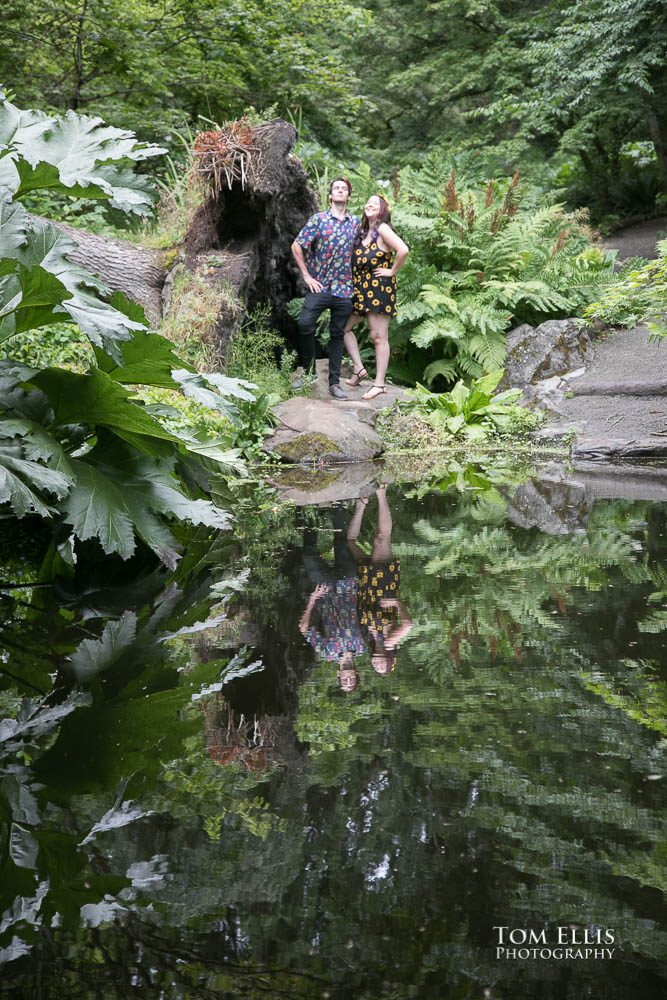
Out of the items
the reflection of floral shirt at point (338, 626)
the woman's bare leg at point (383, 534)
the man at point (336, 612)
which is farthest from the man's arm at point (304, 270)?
the reflection of floral shirt at point (338, 626)

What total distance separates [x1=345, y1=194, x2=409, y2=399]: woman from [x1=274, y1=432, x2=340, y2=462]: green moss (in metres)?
1.63

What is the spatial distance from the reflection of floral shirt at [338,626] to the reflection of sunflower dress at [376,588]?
0.04 meters

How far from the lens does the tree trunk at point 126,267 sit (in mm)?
9984

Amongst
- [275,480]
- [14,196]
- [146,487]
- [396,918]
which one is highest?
[14,196]

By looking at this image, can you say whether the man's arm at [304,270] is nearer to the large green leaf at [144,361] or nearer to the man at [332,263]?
the man at [332,263]

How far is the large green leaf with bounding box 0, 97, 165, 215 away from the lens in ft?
13.7

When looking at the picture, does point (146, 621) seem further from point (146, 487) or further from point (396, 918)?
point (396, 918)

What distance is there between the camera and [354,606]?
3.80 metres

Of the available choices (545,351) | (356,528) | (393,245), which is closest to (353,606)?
(356,528)

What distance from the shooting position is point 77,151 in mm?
4289

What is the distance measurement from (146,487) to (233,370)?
21.3 feet

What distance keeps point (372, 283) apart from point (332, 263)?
0.72 m

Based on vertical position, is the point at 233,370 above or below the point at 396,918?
below

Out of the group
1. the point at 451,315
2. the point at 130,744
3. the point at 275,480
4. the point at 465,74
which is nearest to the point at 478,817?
the point at 130,744
